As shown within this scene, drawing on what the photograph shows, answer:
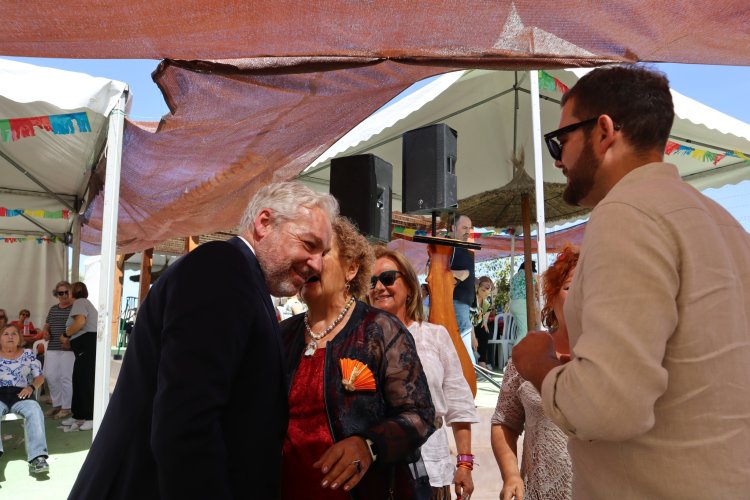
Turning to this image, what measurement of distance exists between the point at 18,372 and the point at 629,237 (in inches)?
247

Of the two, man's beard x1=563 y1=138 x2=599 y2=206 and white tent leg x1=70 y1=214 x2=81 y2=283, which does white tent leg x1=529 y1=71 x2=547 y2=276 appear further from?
white tent leg x1=70 y1=214 x2=81 y2=283

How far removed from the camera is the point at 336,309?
2299 millimetres

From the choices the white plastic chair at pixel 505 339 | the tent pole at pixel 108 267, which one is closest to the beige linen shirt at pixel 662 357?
the tent pole at pixel 108 267

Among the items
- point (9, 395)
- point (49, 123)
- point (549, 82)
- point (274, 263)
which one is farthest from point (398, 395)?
point (549, 82)

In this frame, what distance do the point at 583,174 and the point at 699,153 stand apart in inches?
276

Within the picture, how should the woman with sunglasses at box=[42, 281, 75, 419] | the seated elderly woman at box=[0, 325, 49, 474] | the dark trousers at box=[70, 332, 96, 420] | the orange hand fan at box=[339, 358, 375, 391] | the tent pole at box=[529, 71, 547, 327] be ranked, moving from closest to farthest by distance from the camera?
the orange hand fan at box=[339, 358, 375, 391] < the tent pole at box=[529, 71, 547, 327] < the seated elderly woman at box=[0, 325, 49, 474] < the dark trousers at box=[70, 332, 96, 420] < the woman with sunglasses at box=[42, 281, 75, 419]

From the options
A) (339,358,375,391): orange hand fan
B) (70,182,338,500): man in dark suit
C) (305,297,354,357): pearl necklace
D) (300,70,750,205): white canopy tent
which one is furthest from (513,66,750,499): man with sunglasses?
(300,70,750,205): white canopy tent

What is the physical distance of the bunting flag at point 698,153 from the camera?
7.05m

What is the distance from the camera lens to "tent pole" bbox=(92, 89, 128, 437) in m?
4.07

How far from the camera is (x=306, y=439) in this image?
1947 millimetres

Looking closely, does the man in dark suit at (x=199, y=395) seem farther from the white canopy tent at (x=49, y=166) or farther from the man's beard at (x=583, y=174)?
the white canopy tent at (x=49, y=166)

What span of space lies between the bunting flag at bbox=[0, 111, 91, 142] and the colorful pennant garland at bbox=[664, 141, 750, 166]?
611cm

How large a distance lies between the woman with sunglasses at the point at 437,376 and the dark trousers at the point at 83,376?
544cm

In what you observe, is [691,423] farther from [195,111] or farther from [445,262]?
[195,111]
